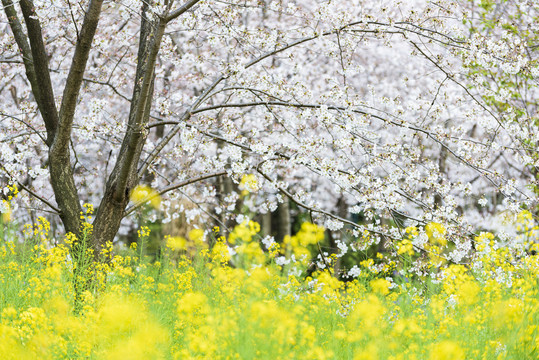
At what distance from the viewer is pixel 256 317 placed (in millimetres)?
2605

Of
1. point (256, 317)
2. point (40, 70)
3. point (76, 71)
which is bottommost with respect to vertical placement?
point (256, 317)

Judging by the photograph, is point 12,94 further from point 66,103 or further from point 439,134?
point 439,134

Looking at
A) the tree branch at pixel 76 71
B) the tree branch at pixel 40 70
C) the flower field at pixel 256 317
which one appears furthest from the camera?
the tree branch at pixel 40 70

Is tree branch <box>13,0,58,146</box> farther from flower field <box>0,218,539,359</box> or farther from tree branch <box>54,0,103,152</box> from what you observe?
flower field <box>0,218,539,359</box>

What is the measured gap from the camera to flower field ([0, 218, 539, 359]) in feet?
8.68

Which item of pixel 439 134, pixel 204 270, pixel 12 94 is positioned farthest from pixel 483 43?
pixel 12 94

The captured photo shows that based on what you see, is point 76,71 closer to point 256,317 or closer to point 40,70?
point 40,70

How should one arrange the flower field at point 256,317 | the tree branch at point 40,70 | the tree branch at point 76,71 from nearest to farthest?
the flower field at point 256,317, the tree branch at point 76,71, the tree branch at point 40,70

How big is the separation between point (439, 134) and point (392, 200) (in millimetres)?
684

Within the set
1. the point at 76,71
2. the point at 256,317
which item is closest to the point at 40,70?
the point at 76,71

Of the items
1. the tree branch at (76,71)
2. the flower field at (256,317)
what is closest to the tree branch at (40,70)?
the tree branch at (76,71)

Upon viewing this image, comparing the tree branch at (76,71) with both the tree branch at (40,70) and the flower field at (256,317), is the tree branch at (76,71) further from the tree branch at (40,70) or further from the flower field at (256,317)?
the flower field at (256,317)

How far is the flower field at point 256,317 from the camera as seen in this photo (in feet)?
8.68

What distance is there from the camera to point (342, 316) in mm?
4410
